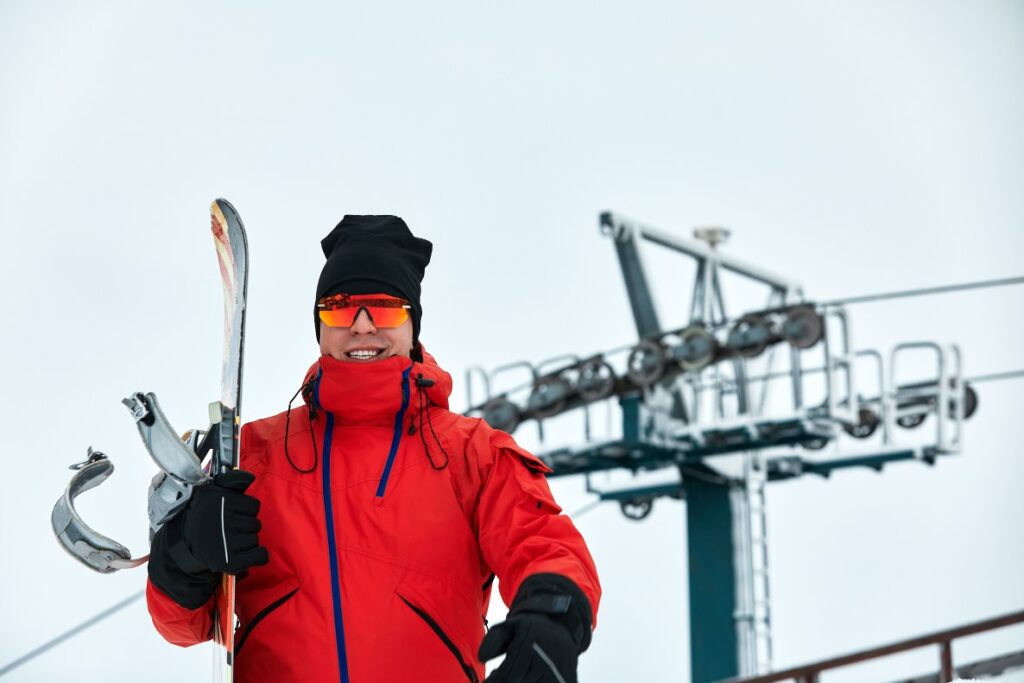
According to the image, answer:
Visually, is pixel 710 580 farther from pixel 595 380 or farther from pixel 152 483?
pixel 152 483

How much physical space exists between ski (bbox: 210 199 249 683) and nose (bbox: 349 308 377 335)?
22 cm

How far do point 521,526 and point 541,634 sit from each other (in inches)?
10.3

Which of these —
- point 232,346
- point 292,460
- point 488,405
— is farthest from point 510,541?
point 488,405

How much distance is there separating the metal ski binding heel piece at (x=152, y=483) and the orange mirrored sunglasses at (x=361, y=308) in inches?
12.9

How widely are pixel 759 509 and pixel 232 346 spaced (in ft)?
38.1

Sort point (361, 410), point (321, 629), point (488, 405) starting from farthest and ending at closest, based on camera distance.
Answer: point (488, 405) < point (361, 410) < point (321, 629)

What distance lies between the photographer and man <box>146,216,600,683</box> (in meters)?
2.24

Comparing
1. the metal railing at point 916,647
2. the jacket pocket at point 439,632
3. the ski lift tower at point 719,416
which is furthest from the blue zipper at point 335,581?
the ski lift tower at point 719,416

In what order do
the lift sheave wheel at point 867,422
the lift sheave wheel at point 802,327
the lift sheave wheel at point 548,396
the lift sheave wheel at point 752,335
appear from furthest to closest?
1. the lift sheave wheel at point 548,396
2. the lift sheave wheel at point 867,422
3. the lift sheave wheel at point 752,335
4. the lift sheave wheel at point 802,327

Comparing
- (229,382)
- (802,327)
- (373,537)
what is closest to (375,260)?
(229,382)

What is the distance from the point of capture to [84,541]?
2375 millimetres

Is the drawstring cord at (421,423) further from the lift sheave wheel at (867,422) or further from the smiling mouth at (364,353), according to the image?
the lift sheave wheel at (867,422)

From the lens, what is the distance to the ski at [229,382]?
2.31 metres

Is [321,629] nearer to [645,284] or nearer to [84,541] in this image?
[84,541]
